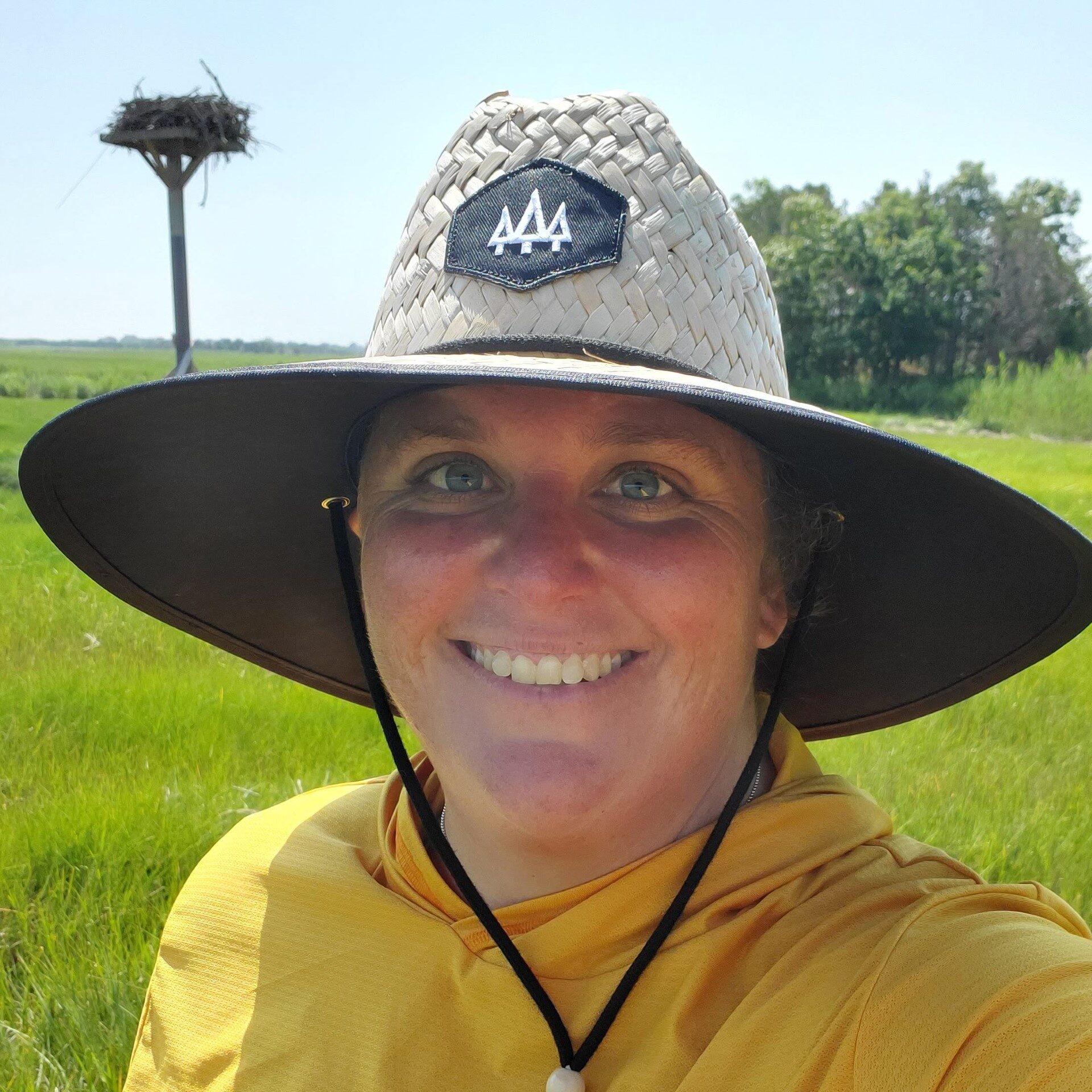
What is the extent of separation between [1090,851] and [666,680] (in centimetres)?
176

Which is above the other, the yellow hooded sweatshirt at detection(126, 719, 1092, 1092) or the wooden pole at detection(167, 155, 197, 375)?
the wooden pole at detection(167, 155, 197, 375)

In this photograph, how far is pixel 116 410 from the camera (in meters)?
1.45

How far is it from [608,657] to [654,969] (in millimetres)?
373

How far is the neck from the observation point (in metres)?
1.36

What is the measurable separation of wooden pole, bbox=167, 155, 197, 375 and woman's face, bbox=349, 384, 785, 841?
971cm

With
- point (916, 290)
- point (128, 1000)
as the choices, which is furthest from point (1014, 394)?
point (128, 1000)

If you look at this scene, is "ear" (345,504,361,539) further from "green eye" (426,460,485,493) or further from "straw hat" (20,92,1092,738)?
"green eye" (426,460,485,493)

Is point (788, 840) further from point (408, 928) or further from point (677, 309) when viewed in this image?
point (677, 309)

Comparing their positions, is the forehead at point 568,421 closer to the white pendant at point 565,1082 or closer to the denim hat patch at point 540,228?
the denim hat patch at point 540,228

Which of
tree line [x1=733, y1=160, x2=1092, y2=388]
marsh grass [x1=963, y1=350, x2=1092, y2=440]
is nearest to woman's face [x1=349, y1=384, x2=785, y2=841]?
marsh grass [x1=963, y1=350, x2=1092, y2=440]

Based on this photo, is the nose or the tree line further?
the tree line

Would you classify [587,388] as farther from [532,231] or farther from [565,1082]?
[565,1082]

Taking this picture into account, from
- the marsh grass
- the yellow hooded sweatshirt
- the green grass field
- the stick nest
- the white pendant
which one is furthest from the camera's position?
the marsh grass

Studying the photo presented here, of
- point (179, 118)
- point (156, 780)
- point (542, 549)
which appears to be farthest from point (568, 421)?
point (179, 118)
